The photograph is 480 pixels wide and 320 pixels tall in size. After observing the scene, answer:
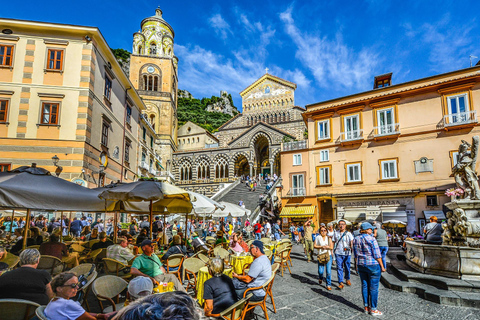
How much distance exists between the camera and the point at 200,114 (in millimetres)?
66625

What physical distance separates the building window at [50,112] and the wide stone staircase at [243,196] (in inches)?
528

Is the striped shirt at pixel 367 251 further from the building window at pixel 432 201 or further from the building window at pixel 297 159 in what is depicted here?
the building window at pixel 297 159

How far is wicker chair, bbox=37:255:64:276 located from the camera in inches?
223

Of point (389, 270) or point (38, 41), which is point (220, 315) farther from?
point (38, 41)

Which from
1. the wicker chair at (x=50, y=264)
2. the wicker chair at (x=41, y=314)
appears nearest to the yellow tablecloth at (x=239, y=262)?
the wicker chair at (x=50, y=264)

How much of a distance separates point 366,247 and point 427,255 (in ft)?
10.2

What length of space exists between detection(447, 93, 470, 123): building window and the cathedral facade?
17.4m

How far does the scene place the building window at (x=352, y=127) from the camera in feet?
71.6

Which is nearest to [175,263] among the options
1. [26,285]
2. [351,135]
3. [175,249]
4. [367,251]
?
[175,249]

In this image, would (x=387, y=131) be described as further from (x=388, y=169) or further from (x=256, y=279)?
(x=256, y=279)

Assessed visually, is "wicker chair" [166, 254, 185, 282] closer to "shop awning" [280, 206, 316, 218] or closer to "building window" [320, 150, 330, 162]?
"shop awning" [280, 206, 316, 218]

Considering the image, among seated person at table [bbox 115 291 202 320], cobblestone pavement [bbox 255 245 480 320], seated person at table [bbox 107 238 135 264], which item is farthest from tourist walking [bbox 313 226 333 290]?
seated person at table [bbox 115 291 202 320]

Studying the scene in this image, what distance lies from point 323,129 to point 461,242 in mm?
16816

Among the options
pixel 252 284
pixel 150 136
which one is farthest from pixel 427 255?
pixel 150 136
